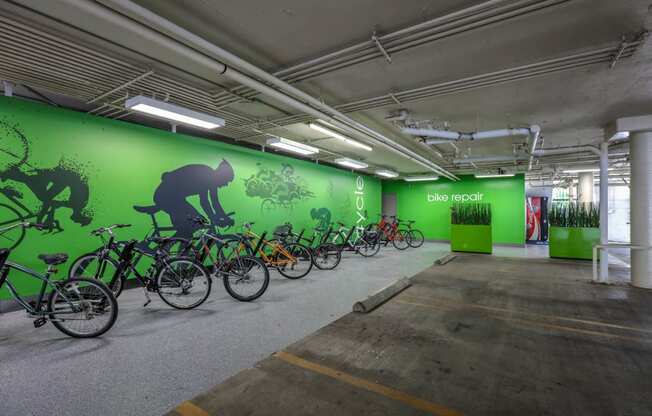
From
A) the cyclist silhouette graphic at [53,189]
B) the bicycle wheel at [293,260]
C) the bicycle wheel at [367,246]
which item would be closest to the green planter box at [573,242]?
the bicycle wheel at [367,246]

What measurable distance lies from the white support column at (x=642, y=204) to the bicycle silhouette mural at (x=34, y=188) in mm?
7857

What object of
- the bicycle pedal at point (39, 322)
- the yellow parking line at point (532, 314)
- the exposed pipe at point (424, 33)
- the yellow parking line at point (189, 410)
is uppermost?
the exposed pipe at point (424, 33)

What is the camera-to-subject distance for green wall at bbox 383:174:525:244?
33.3 feet

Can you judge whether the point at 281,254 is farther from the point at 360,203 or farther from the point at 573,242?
the point at 573,242

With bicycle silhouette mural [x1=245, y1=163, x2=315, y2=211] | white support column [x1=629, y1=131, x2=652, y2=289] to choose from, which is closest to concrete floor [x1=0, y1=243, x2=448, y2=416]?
bicycle silhouette mural [x1=245, y1=163, x2=315, y2=211]

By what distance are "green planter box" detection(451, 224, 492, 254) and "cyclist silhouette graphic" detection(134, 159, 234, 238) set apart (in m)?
6.13

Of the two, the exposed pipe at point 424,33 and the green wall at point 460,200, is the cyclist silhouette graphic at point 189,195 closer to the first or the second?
the exposed pipe at point 424,33

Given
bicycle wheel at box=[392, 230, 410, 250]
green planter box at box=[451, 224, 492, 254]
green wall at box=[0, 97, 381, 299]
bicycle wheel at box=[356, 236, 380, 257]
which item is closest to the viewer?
green wall at box=[0, 97, 381, 299]

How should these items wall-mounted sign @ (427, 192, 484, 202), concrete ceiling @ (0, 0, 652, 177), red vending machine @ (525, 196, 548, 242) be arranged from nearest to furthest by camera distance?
concrete ceiling @ (0, 0, 652, 177) → wall-mounted sign @ (427, 192, 484, 202) → red vending machine @ (525, 196, 548, 242)

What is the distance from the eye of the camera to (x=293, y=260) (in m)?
4.92

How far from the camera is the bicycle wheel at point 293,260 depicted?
194 inches

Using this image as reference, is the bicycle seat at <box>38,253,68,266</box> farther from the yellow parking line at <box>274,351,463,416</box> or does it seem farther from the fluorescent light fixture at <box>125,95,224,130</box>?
the yellow parking line at <box>274,351,463,416</box>

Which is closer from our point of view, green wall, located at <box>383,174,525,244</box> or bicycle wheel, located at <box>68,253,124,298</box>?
bicycle wheel, located at <box>68,253,124,298</box>

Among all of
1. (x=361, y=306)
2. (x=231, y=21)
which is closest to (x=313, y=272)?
(x=361, y=306)
